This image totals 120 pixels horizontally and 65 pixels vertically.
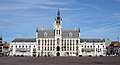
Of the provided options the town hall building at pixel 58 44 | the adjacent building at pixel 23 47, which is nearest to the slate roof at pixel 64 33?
the town hall building at pixel 58 44

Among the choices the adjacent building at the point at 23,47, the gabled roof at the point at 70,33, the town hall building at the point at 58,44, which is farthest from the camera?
the adjacent building at the point at 23,47

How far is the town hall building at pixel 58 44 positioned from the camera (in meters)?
169

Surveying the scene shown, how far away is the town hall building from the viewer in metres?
169

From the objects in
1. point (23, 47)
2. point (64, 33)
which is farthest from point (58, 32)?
point (23, 47)

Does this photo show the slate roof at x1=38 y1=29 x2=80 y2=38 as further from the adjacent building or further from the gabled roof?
the adjacent building

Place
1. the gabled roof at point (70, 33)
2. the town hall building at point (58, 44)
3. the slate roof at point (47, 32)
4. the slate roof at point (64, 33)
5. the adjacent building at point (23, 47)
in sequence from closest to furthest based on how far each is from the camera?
the town hall building at point (58, 44) → the gabled roof at point (70, 33) → the slate roof at point (64, 33) → the slate roof at point (47, 32) → the adjacent building at point (23, 47)

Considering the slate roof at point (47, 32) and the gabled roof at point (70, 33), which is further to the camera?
the slate roof at point (47, 32)

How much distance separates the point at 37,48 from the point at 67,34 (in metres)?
19.6

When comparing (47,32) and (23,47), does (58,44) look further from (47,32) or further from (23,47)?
(23,47)

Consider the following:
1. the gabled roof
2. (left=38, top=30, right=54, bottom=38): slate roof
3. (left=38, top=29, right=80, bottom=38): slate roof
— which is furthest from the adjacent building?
the gabled roof

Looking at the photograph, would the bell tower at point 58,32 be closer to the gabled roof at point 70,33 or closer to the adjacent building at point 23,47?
the gabled roof at point 70,33


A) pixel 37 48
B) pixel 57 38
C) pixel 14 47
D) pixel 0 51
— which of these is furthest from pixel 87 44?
pixel 0 51

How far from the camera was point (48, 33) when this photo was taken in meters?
174

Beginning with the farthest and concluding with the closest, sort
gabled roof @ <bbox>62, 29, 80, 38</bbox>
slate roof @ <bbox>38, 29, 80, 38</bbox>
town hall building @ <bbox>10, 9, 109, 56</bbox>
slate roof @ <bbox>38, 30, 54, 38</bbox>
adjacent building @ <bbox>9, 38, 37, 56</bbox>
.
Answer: adjacent building @ <bbox>9, 38, 37, 56</bbox> < slate roof @ <bbox>38, 30, 54, 38</bbox> < slate roof @ <bbox>38, 29, 80, 38</bbox> < gabled roof @ <bbox>62, 29, 80, 38</bbox> < town hall building @ <bbox>10, 9, 109, 56</bbox>
